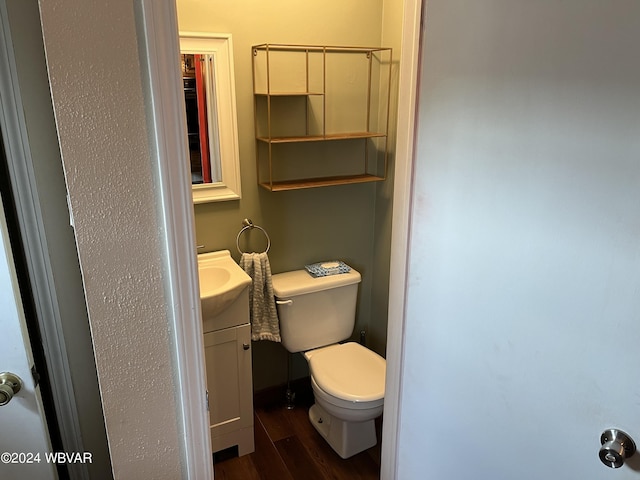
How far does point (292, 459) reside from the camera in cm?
224

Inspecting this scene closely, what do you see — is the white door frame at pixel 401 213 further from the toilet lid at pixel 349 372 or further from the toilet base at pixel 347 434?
the toilet base at pixel 347 434

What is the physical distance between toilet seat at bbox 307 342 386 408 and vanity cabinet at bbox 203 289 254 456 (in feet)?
1.09

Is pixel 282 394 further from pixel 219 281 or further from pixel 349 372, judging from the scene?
pixel 219 281

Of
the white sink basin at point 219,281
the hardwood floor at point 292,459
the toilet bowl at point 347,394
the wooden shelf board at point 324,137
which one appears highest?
the wooden shelf board at point 324,137

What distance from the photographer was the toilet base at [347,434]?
2.22m

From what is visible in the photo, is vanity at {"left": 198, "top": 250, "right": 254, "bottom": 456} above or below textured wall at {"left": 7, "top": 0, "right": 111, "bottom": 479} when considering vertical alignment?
Result: below

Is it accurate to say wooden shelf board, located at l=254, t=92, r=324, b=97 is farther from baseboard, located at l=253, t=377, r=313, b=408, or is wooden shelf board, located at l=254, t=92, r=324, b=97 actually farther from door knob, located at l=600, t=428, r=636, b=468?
door knob, located at l=600, t=428, r=636, b=468

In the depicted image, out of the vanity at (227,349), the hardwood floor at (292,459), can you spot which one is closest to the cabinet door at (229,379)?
the vanity at (227,349)

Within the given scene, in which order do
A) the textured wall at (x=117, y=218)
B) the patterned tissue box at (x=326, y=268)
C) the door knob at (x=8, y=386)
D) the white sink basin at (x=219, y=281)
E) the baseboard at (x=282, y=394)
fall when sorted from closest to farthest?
1. the textured wall at (x=117, y=218)
2. the door knob at (x=8, y=386)
3. the white sink basin at (x=219, y=281)
4. the patterned tissue box at (x=326, y=268)
5. the baseboard at (x=282, y=394)

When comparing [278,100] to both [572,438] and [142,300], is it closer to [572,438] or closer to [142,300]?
[142,300]

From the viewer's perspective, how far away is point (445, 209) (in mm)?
1267

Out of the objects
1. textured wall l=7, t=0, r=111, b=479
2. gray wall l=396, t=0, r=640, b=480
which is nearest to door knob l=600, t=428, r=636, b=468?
gray wall l=396, t=0, r=640, b=480

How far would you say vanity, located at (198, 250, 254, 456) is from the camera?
1.94m

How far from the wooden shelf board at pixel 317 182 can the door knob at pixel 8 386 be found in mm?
1291
